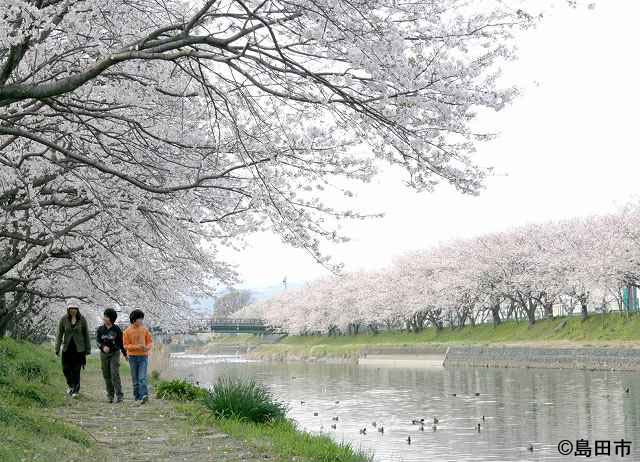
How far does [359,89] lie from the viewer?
6020 millimetres

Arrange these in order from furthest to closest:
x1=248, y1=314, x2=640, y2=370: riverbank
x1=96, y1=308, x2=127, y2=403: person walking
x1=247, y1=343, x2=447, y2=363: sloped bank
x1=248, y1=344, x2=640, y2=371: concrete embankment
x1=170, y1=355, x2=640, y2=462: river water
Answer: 1. x1=247, y1=343, x2=447, y2=363: sloped bank
2. x1=248, y1=314, x2=640, y2=370: riverbank
3. x1=248, y1=344, x2=640, y2=371: concrete embankment
4. x1=170, y1=355, x2=640, y2=462: river water
5. x1=96, y1=308, x2=127, y2=403: person walking

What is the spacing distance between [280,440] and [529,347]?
37.4 metres

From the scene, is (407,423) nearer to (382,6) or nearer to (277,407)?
(277,407)

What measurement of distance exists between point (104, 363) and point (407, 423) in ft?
25.4

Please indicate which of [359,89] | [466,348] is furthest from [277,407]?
[466,348]

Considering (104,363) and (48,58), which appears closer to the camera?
(48,58)

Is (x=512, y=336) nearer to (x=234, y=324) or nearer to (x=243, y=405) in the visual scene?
(x=234, y=324)

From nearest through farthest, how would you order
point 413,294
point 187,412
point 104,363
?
1. point 187,412
2. point 104,363
3. point 413,294

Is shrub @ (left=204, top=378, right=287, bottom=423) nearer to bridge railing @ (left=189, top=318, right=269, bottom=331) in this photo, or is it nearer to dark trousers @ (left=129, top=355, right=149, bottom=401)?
dark trousers @ (left=129, top=355, right=149, bottom=401)

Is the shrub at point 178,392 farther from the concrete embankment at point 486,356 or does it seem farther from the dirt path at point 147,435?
the concrete embankment at point 486,356

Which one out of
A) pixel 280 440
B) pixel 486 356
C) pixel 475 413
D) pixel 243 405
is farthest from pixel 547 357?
pixel 280 440

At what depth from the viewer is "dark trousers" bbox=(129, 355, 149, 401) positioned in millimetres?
12125

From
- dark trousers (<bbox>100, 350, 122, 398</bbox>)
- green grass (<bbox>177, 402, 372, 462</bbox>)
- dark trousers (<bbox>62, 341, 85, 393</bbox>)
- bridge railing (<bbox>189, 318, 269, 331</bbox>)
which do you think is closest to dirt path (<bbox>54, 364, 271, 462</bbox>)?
green grass (<bbox>177, 402, 372, 462</bbox>)

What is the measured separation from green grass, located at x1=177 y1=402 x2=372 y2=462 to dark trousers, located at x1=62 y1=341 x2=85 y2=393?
8.71ft
